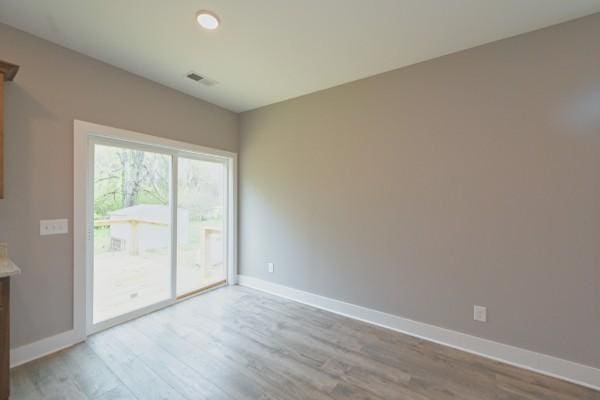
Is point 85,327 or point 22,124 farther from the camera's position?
point 85,327

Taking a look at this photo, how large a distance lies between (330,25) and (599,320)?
3046mm

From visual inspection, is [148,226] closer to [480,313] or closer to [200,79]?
[200,79]

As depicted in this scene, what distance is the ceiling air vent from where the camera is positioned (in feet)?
9.35

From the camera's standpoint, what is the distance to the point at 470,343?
2334 mm

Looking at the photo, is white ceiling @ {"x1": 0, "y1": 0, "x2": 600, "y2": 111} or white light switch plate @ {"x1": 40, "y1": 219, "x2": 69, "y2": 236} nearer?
white ceiling @ {"x1": 0, "y1": 0, "x2": 600, "y2": 111}

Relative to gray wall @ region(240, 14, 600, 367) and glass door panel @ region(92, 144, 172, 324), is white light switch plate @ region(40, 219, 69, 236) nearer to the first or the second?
glass door panel @ region(92, 144, 172, 324)

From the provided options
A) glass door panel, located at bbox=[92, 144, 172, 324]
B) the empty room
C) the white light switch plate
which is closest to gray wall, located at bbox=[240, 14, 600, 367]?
the empty room

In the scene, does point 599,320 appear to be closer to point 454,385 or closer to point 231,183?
point 454,385

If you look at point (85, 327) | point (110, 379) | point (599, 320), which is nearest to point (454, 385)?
point (599, 320)

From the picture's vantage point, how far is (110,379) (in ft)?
6.42

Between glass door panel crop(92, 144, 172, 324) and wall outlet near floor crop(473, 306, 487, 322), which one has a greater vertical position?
glass door panel crop(92, 144, 172, 324)

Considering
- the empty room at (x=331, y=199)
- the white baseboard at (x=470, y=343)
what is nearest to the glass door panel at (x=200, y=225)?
the empty room at (x=331, y=199)

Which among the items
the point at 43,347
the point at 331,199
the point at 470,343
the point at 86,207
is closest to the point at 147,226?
the point at 86,207

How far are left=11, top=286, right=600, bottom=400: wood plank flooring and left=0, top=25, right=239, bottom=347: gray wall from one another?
48 cm
